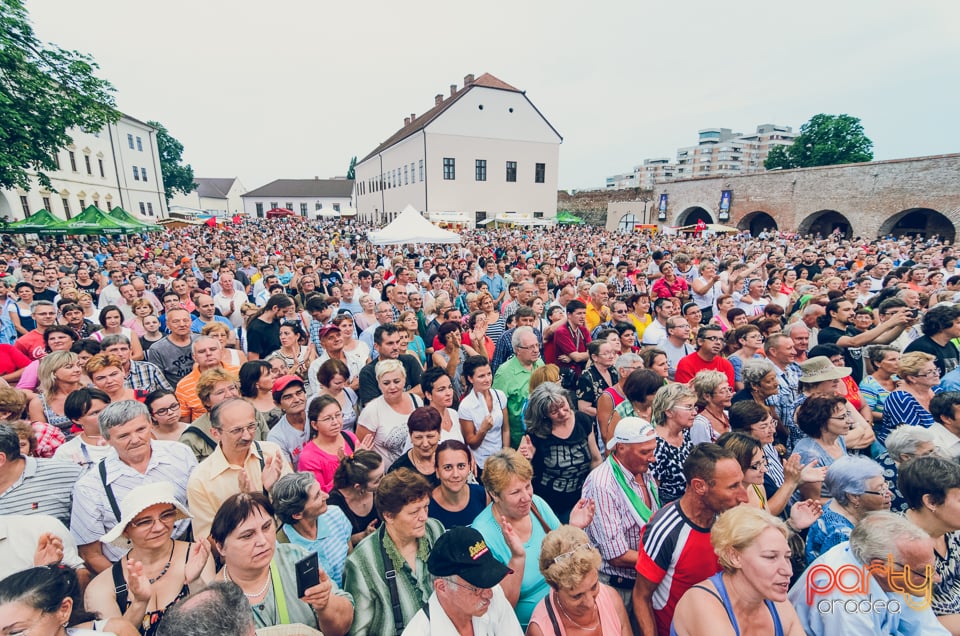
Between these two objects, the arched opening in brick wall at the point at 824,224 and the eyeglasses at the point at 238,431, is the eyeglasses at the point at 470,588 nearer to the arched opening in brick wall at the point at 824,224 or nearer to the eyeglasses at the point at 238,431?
the eyeglasses at the point at 238,431

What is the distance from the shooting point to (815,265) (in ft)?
32.5

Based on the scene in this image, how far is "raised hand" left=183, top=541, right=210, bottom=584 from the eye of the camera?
2.02 meters

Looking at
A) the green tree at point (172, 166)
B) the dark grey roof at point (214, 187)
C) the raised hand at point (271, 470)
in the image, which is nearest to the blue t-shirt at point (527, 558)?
the raised hand at point (271, 470)

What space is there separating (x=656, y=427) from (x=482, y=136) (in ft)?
125

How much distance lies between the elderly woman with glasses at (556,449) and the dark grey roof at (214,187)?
3575 inches

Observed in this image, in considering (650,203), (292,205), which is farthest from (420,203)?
(292,205)

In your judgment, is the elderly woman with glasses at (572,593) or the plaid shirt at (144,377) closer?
the elderly woman with glasses at (572,593)

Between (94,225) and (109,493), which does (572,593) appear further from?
→ (94,225)

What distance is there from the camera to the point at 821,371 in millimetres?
3615

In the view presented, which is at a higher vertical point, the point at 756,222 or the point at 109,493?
the point at 756,222

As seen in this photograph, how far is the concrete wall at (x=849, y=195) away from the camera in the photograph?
2314 centimetres

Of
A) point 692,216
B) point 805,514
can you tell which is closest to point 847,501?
point 805,514

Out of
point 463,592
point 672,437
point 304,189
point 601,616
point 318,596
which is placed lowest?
point 601,616

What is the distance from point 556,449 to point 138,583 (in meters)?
2.34
